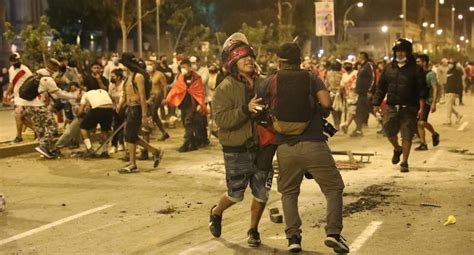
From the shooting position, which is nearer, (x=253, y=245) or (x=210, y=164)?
(x=253, y=245)

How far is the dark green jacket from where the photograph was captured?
6.31 metres

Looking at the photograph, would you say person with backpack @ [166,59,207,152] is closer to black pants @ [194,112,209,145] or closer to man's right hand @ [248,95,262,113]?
black pants @ [194,112,209,145]

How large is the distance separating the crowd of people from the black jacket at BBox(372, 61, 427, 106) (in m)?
0.01

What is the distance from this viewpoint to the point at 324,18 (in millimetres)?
25906

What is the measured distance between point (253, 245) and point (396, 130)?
181 inches

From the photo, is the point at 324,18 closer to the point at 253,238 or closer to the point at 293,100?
the point at 253,238

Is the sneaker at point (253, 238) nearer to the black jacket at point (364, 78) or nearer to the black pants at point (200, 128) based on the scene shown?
the black pants at point (200, 128)

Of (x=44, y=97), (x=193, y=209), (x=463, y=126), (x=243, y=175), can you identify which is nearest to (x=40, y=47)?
(x=44, y=97)

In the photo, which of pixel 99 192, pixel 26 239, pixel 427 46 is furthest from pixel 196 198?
pixel 427 46

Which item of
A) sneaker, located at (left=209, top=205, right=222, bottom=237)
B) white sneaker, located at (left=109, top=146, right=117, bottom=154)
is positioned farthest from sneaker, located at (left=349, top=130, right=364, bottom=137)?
sneaker, located at (left=209, top=205, right=222, bottom=237)

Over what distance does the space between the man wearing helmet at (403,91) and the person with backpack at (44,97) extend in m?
5.48

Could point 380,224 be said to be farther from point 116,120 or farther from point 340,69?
point 340,69

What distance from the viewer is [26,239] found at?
23.1ft

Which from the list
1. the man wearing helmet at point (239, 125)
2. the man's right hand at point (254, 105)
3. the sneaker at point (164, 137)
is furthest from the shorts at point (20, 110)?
the man's right hand at point (254, 105)
